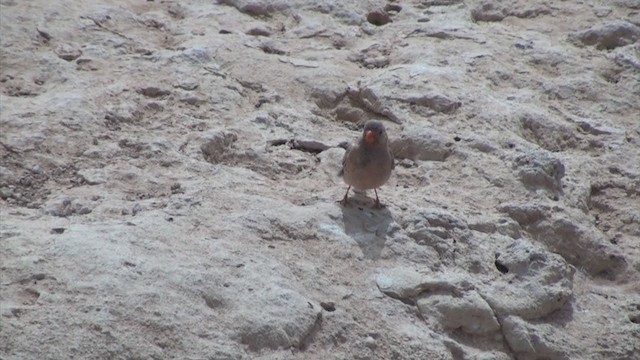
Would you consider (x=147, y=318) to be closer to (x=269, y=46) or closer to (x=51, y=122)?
(x=51, y=122)

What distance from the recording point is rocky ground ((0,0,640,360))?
4.05 metres

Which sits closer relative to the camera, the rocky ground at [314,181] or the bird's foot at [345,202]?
the rocky ground at [314,181]

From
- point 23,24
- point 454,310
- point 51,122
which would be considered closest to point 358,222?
point 454,310

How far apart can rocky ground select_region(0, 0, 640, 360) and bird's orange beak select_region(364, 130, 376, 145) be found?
0.36m

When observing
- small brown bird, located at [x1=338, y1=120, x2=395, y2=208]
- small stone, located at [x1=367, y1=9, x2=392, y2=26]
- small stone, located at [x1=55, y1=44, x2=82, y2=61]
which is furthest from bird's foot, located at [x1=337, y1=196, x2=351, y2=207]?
small stone, located at [x1=367, y1=9, x2=392, y2=26]

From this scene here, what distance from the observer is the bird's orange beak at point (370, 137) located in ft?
16.9

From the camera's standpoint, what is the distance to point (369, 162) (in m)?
5.04

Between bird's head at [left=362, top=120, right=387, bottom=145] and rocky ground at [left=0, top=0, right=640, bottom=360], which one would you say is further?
bird's head at [left=362, top=120, right=387, bottom=145]

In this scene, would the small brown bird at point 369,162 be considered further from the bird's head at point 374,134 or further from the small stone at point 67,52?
the small stone at point 67,52

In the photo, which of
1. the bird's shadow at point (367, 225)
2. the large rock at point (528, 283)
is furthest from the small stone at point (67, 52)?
the large rock at point (528, 283)

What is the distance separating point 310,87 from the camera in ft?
20.0

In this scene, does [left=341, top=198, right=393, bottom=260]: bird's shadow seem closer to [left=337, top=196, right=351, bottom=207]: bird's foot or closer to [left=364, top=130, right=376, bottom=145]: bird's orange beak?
[left=337, top=196, right=351, bottom=207]: bird's foot

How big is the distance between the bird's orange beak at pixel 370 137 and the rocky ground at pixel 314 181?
361mm

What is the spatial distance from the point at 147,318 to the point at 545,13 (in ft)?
15.7
